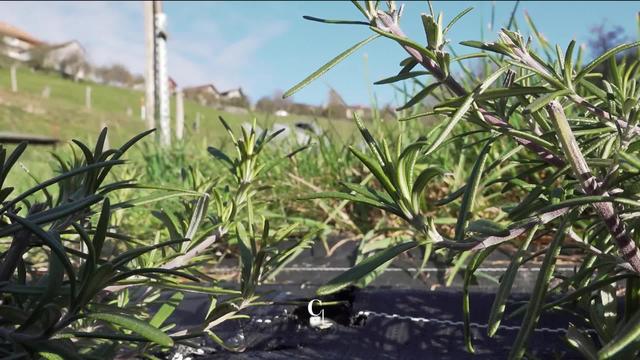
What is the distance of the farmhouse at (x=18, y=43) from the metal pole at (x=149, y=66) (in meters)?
32.9

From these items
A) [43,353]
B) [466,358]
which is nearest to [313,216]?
[466,358]

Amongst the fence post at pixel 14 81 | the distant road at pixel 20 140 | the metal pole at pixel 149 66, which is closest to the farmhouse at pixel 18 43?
the fence post at pixel 14 81

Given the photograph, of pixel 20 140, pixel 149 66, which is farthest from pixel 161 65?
pixel 20 140

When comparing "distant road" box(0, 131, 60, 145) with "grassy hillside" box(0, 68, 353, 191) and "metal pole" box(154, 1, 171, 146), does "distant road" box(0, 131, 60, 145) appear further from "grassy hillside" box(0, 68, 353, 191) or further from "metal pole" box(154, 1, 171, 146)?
"grassy hillside" box(0, 68, 353, 191)

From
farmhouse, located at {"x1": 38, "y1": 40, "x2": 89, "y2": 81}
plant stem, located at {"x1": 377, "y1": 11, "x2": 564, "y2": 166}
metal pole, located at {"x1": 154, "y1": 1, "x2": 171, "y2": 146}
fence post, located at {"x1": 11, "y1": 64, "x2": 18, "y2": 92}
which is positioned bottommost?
plant stem, located at {"x1": 377, "y1": 11, "x2": 564, "y2": 166}

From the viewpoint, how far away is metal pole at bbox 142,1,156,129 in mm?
6113

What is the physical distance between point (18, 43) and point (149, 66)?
4199 cm

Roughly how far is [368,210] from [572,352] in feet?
4.11

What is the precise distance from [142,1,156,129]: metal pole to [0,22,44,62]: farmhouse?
32.9 m

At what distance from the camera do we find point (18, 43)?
139 ft

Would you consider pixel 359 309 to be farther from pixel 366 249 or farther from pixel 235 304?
pixel 366 249

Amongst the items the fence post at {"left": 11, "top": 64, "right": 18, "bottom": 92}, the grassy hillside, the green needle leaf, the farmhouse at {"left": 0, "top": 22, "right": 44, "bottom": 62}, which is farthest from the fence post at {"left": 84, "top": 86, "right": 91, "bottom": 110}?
the green needle leaf

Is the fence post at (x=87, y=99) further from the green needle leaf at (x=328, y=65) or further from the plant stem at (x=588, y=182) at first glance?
the plant stem at (x=588, y=182)

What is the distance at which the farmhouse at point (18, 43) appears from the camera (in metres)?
36.8
